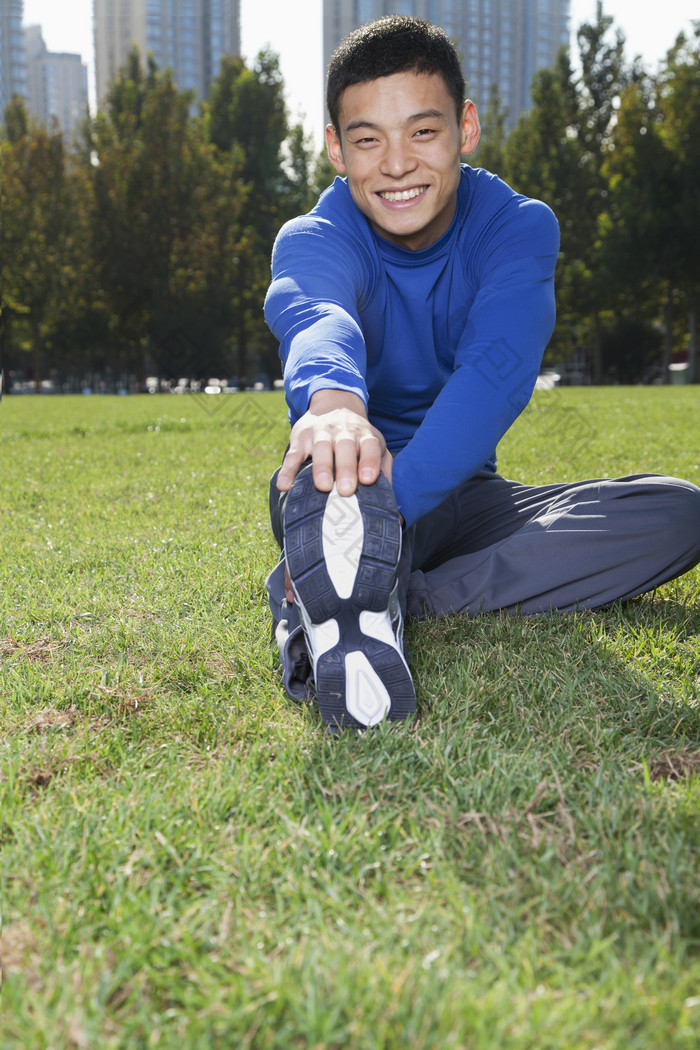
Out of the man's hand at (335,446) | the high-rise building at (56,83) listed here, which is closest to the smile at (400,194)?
the man's hand at (335,446)

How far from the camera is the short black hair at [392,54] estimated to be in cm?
240

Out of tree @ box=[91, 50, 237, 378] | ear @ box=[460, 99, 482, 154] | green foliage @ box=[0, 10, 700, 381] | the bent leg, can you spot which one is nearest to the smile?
ear @ box=[460, 99, 482, 154]

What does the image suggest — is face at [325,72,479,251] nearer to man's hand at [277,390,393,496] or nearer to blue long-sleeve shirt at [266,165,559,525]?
blue long-sleeve shirt at [266,165,559,525]

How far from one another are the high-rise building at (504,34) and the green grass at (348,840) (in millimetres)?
110422

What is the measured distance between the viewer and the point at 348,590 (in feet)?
6.12

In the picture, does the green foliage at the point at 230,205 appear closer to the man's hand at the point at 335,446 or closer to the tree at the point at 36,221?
the tree at the point at 36,221

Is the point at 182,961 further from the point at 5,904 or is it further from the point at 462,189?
the point at 462,189

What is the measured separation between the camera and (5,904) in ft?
4.26

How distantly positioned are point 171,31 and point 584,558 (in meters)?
105

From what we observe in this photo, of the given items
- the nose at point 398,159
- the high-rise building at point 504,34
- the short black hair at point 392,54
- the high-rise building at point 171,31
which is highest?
the high-rise building at point 504,34

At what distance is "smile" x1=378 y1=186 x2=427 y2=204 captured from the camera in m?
2.57

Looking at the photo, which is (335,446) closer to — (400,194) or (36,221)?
(400,194)

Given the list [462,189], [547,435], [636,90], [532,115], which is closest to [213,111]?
[532,115]

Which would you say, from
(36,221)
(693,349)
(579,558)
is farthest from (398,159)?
(36,221)
